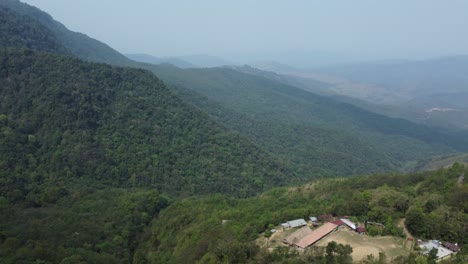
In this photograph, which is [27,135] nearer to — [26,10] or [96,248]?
[96,248]

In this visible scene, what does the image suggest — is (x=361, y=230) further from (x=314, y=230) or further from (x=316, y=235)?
(x=316, y=235)

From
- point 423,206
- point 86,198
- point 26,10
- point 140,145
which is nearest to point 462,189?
point 423,206

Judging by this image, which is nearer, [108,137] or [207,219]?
[207,219]

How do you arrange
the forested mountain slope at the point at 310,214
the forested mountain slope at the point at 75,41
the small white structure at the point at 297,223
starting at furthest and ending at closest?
the forested mountain slope at the point at 75,41
the small white structure at the point at 297,223
the forested mountain slope at the point at 310,214

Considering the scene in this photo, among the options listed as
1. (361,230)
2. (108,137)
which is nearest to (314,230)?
(361,230)

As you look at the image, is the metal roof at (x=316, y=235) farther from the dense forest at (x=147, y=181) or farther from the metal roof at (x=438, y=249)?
the metal roof at (x=438, y=249)

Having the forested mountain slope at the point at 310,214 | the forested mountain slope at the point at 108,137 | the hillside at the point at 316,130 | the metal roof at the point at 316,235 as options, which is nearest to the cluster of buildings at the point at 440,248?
the forested mountain slope at the point at 310,214
